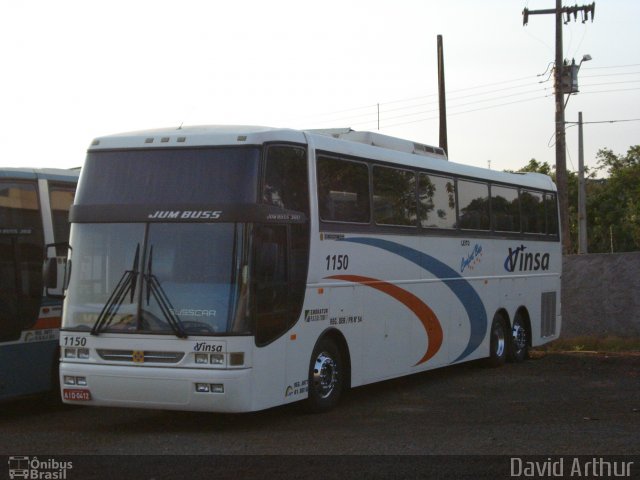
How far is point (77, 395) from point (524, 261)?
10144mm

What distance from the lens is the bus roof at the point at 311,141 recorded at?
1172 centimetres

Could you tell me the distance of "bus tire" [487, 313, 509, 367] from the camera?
720 inches

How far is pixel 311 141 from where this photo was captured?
41.3 ft

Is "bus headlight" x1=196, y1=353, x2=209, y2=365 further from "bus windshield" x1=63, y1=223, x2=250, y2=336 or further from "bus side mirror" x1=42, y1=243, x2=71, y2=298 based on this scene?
"bus side mirror" x1=42, y1=243, x2=71, y2=298

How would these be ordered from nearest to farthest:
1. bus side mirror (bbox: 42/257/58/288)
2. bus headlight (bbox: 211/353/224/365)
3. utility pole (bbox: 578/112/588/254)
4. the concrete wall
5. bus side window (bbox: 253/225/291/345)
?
bus headlight (bbox: 211/353/224/365), bus side window (bbox: 253/225/291/345), bus side mirror (bbox: 42/257/58/288), the concrete wall, utility pole (bbox: 578/112/588/254)

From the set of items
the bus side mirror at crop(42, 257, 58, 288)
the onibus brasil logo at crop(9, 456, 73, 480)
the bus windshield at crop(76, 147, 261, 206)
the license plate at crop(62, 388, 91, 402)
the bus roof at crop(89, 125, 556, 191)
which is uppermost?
the bus roof at crop(89, 125, 556, 191)

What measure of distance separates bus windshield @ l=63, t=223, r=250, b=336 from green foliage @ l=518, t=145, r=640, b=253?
2412 inches

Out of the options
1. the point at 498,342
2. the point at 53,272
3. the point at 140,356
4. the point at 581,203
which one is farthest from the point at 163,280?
the point at 581,203

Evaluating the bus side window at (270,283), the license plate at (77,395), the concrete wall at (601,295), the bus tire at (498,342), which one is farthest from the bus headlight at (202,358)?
the concrete wall at (601,295)

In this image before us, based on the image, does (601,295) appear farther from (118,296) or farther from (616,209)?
(616,209)

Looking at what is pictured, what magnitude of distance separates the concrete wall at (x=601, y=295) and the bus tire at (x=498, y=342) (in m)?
4.82

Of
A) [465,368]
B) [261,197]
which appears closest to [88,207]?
[261,197]

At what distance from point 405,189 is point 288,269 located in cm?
365

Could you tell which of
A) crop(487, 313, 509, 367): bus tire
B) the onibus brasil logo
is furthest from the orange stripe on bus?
the onibus brasil logo
